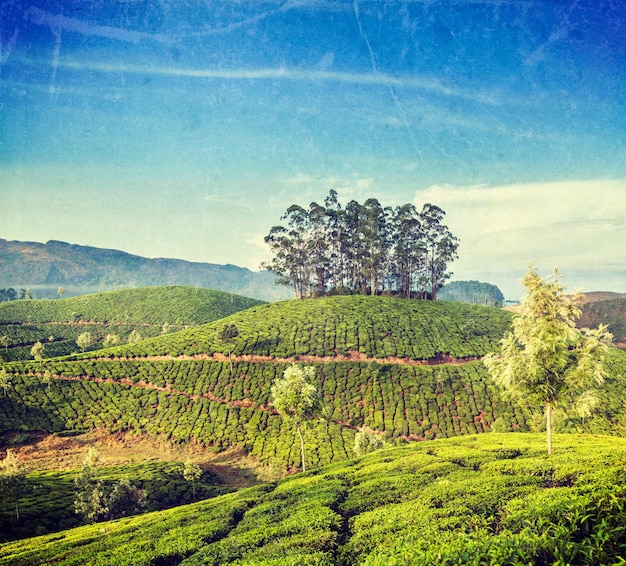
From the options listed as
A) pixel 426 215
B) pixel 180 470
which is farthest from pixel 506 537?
pixel 426 215

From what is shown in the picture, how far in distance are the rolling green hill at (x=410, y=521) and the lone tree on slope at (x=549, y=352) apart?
3.66m

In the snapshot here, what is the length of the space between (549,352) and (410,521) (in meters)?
14.5

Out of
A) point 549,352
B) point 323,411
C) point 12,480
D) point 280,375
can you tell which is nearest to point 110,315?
point 280,375

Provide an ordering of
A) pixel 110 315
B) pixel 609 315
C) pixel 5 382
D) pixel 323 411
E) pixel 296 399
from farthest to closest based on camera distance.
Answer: pixel 609 315
pixel 110 315
pixel 5 382
pixel 323 411
pixel 296 399

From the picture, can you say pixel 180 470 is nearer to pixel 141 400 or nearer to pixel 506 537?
pixel 141 400

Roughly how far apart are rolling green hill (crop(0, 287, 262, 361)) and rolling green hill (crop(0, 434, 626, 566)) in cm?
8695

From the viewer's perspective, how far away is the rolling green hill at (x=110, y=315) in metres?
105

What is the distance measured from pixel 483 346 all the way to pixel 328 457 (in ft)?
136

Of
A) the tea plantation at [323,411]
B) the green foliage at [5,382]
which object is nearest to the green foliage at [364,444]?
the tea plantation at [323,411]

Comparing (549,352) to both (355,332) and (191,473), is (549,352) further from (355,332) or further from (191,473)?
(355,332)

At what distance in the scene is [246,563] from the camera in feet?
40.2

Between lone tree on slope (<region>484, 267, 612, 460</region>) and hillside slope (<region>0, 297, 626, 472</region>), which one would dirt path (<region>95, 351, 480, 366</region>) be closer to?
hillside slope (<region>0, 297, 626, 472</region>)

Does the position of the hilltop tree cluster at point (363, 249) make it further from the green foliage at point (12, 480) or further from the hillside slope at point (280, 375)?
the green foliage at point (12, 480)

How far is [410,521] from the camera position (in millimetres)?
13102
